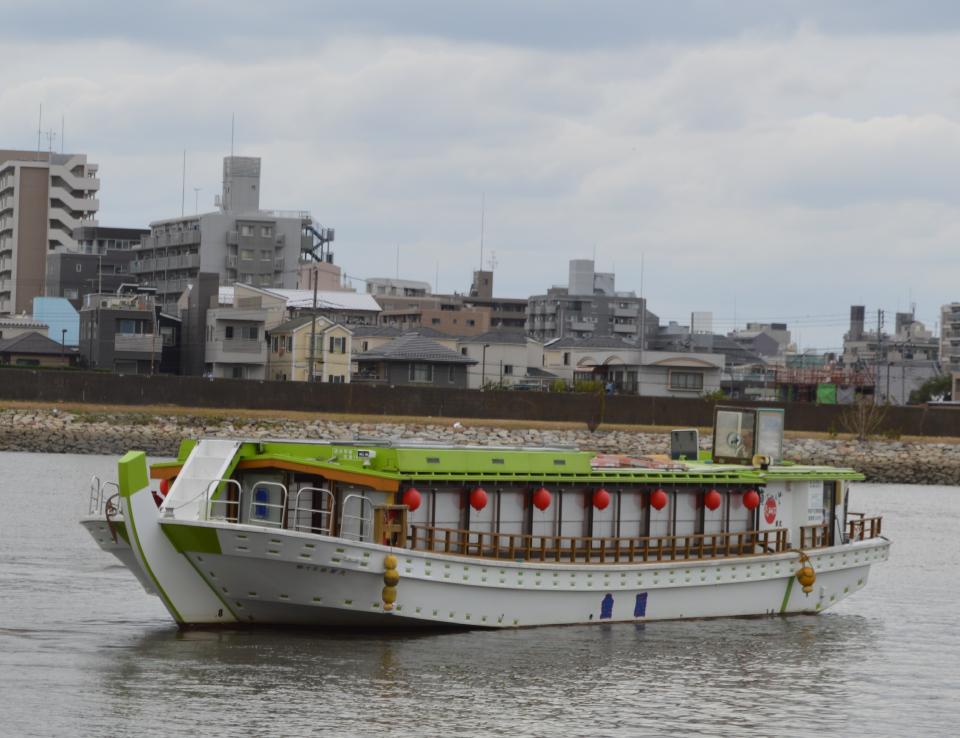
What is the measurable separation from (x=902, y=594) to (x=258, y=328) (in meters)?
70.7

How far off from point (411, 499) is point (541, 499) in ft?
9.16

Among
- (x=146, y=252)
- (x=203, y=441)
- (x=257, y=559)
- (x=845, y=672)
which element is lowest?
(x=845, y=672)

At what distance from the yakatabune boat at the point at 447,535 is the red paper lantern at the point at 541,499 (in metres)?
0.04

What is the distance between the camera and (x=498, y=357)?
118938 mm

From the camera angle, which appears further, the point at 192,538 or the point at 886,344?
the point at 886,344

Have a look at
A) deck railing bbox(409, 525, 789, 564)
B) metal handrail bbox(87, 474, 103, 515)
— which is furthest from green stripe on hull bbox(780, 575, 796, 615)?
metal handrail bbox(87, 474, 103, 515)

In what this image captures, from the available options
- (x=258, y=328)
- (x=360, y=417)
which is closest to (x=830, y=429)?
(x=360, y=417)

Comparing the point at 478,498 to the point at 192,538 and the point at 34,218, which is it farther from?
the point at 34,218

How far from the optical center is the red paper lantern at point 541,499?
27.8 metres

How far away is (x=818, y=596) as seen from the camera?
32.9m

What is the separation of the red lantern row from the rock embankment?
143 feet

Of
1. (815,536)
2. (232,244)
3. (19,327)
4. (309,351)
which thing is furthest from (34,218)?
(815,536)

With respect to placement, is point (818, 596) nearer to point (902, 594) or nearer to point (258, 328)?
point (902, 594)

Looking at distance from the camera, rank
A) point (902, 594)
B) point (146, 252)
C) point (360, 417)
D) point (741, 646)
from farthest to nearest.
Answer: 1. point (146, 252)
2. point (360, 417)
3. point (902, 594)
4. point (741, 646)
